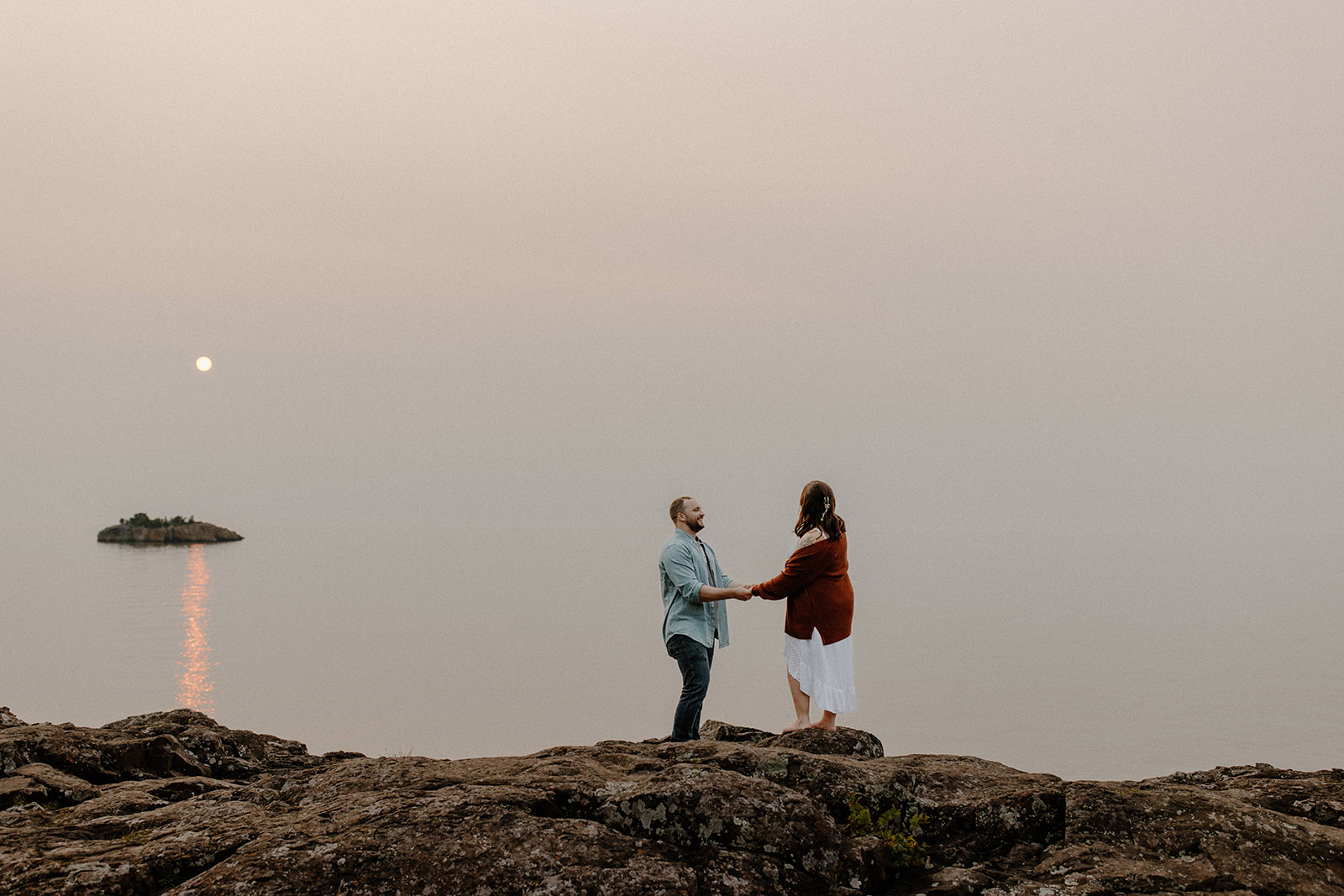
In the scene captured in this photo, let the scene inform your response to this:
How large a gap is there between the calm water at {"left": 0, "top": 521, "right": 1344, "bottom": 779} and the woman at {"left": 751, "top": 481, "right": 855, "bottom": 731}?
26.7 metres

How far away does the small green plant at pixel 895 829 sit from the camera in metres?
6.88

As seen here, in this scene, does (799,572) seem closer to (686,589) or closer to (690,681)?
(686,589)

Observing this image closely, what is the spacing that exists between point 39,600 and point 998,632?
101 m

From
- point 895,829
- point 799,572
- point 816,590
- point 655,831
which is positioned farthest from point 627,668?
point 655,831

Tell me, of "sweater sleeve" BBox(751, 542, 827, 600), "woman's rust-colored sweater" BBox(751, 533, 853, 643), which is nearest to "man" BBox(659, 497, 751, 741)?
"sweater sleeve" BBox(751, 542, 827, 600)

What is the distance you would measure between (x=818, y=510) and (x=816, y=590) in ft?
3.80

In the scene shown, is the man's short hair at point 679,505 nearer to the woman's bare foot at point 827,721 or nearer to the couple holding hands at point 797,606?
the couple holding hands at point 797,606

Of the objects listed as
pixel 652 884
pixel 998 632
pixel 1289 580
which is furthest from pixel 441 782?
pixel 1289 580

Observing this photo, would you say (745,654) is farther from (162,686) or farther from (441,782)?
(441,782)

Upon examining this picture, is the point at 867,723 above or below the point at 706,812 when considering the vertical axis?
below

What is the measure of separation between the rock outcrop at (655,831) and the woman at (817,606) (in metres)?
3.10

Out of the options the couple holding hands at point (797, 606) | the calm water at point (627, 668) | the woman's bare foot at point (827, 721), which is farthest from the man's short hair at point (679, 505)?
the calm water at point (627, 668)

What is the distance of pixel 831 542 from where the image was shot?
11375mm

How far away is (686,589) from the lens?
36.6ft
